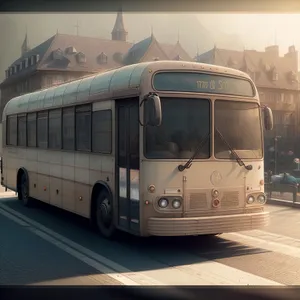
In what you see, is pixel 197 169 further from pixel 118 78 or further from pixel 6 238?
pixel 6 238

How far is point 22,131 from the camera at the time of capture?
43.9ft

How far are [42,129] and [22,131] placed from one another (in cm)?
181

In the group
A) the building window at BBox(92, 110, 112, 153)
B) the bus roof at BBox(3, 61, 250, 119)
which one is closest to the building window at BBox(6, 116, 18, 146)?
the bus roof at BBox(3, 61, 250, 119)

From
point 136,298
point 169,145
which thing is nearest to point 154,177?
point 169,145

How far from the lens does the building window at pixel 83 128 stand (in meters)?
9.30

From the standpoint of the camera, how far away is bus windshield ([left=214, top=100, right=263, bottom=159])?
315 inches

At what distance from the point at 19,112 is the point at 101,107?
5.52m

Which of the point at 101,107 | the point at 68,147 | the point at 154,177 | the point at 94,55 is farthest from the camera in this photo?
the point at 94,55

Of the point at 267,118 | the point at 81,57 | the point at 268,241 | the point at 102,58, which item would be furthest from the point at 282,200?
the point at 81,57

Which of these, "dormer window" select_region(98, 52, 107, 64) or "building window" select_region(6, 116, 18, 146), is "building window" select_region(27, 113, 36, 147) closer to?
"building window" select_region(6, 116, 18, 146)

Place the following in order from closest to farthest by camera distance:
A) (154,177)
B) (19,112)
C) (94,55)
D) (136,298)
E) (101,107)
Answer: (136,298) → (154,177) → (101,107) → (19,112) → (94,55)

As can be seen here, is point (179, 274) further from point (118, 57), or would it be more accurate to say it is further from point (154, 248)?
point (118, 57)

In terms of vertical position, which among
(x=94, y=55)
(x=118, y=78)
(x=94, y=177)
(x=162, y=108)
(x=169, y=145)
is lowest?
(x=94, y=177)

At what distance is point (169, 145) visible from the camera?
7660 mm
